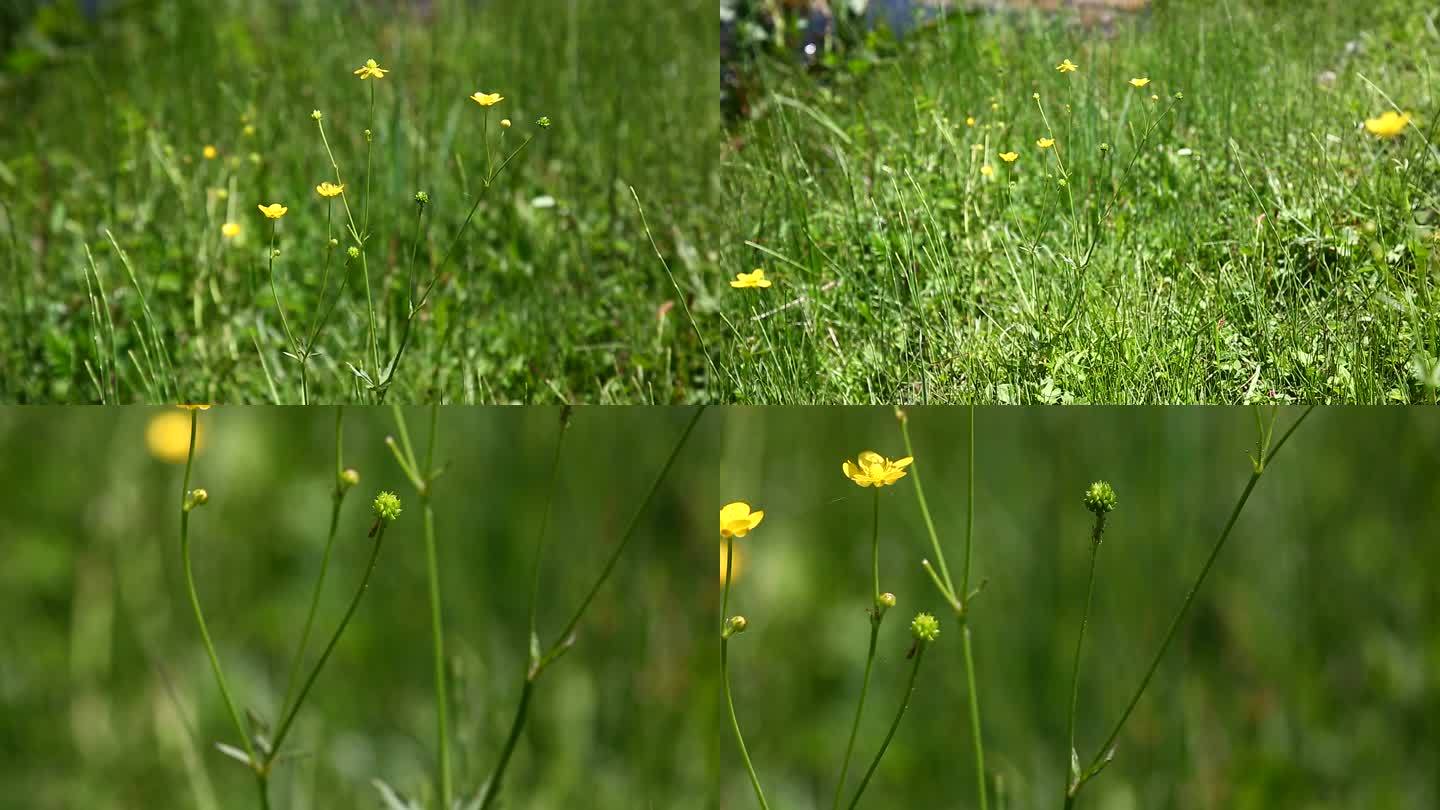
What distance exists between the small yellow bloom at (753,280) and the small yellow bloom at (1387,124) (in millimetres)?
920

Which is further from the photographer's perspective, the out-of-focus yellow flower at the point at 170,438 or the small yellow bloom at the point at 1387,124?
A: the small yellow bloom at the point at 1387,124

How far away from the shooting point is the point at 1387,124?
1727 millimetres

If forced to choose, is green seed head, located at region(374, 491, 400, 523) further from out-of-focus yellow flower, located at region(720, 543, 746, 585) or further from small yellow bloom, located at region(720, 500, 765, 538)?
out-of-focus yellow flower, located at region(720, 543, 746, 585)

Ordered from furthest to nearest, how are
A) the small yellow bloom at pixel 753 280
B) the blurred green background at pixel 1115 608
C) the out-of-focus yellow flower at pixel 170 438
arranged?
the small yellow bloom at pixel 753 280, the out-of-focus yellow flower at pixel 170 438, the blurred green background at pixel 1115 608

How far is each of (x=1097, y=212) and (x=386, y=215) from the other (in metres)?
1.17

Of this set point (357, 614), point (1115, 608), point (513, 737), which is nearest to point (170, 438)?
point (357, 614)

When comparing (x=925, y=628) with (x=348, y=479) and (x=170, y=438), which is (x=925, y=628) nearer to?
(x=348, y=479)

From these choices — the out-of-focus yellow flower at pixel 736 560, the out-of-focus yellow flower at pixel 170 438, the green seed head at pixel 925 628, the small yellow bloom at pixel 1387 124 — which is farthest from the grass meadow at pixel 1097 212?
the out-of-focus yellow flower at pixel 170 438

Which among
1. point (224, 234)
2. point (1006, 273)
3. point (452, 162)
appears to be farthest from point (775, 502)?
point (224, 234)

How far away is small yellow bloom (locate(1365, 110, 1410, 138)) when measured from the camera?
1.73 meters

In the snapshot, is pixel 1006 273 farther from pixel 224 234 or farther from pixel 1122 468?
pixel 224 234

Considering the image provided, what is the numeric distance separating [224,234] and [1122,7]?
5.19 ft

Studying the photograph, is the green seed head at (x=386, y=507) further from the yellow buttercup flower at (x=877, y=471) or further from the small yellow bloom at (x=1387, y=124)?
the small yellow bloom at (x=1387, y=124)

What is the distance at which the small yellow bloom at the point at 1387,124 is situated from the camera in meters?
1.73
